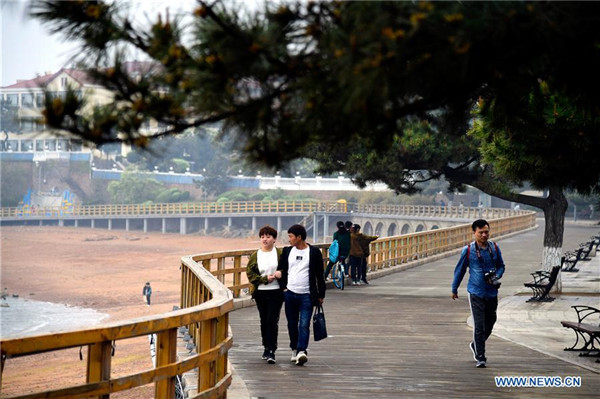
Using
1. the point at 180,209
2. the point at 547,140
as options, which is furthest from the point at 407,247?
the point at 180,209

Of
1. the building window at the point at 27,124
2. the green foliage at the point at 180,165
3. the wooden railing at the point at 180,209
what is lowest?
the wooden railing at the point at 180,209

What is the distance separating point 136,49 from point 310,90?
40.6 inches

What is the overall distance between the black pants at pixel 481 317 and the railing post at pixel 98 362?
19.5ft

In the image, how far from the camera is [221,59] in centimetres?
570

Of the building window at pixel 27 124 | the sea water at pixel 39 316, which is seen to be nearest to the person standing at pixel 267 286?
the building window at pixel 27 124

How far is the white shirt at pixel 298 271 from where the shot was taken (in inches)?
427

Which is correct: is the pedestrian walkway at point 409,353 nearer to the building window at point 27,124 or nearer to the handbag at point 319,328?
the handbag at point 319,328

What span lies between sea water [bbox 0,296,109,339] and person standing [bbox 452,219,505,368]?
34619 millimetres

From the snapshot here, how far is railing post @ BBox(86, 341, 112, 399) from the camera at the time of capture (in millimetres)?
5812

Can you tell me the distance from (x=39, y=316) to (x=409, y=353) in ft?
142

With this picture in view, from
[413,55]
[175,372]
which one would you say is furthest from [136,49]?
[175,372]

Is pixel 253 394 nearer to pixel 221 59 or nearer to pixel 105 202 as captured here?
pixel 221 59

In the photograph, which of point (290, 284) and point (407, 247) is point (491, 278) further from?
point (407, 247)

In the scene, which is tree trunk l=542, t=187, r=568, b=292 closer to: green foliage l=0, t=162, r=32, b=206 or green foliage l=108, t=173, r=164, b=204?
green foliage l=108, t=173, r=164, b=204
